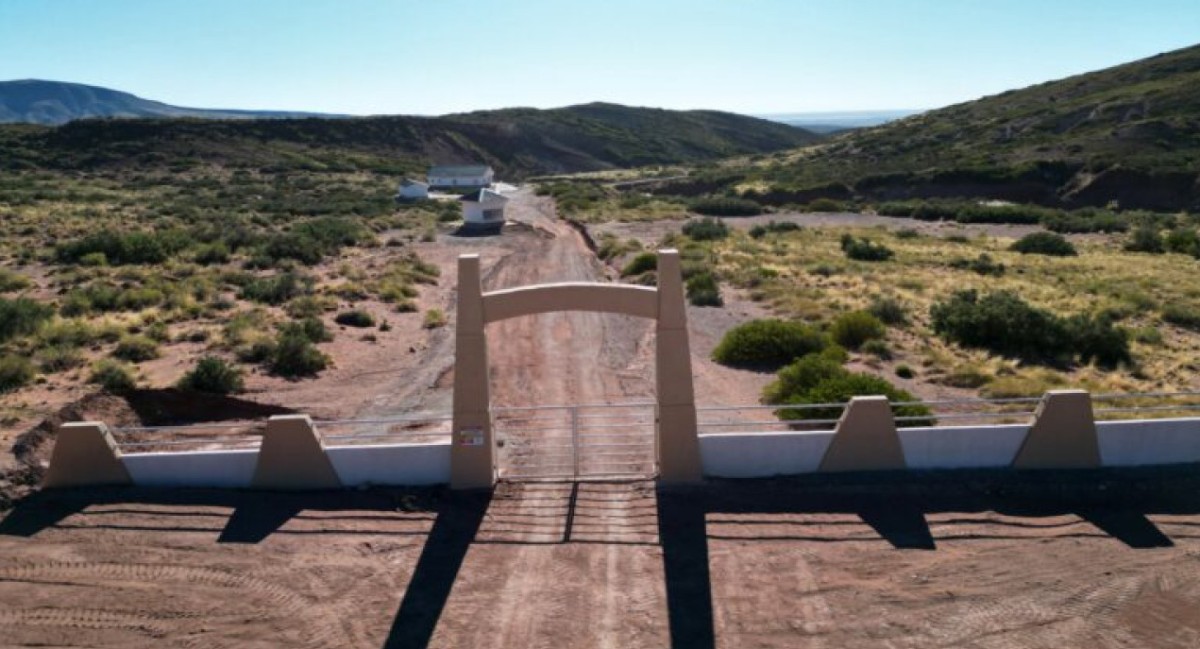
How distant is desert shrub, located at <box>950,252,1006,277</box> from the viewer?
35.8 metres

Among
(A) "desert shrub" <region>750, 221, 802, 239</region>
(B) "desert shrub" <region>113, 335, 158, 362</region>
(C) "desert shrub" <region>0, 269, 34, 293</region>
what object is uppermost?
(A) "desert shrub" <region>750, 221, 802, 239</region>

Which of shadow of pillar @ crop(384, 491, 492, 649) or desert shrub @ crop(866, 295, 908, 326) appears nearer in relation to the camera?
shadow of pillar @ crop(384, 491, 492, 649)

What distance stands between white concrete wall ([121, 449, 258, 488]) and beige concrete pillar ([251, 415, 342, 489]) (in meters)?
0.21

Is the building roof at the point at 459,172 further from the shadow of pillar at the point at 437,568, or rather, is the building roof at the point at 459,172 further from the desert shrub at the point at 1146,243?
the shadow of pillar at the point at 437,568

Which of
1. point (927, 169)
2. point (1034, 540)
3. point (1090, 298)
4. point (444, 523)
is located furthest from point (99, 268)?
point (927, 169)

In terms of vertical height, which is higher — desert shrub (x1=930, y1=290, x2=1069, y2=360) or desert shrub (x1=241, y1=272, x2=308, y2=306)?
desert shrub (x1=930, y1=290, x2=1069, y2=360)

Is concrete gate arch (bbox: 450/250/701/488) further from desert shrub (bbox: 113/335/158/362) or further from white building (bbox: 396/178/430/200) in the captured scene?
white building (bbox: 396/178/430/200)

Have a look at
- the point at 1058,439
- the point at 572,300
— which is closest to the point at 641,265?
the point at 572,300

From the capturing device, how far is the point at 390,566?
9.30m

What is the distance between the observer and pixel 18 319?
22328 mm

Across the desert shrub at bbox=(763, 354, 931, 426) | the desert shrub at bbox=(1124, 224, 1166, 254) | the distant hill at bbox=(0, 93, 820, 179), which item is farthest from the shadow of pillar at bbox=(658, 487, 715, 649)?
the distant hill at bbox=(0, 93, 820, 179)

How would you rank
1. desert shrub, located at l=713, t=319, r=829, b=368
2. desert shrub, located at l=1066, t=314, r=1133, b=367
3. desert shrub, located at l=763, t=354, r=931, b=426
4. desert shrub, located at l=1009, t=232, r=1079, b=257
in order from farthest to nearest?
desert shrub, located at l=1009, t=232, r=1079, b=257
desert shrub, located at l=713, t=319, r=829, b=368
desert shrub, located at l=1066, t=314, r=1133, b=367
desert shrub, located at l=763, t=354, r=931, b=426

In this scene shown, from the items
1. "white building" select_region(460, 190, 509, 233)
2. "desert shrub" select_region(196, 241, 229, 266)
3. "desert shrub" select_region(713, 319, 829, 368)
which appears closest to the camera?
"desert shrub" select_region(713, 319, 829, 368)

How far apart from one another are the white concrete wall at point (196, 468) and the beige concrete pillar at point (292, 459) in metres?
0.21
